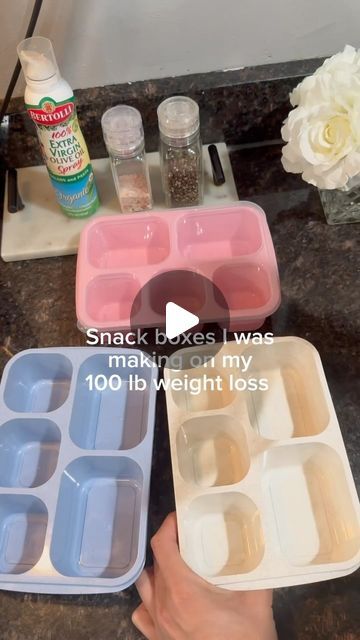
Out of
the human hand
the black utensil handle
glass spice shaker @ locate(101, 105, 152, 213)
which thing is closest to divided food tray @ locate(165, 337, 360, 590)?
the human hand

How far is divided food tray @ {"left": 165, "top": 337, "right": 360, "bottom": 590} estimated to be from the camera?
2.03 feet

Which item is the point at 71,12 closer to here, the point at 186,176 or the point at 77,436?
the point at 186,176

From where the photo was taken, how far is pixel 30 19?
2.36ft

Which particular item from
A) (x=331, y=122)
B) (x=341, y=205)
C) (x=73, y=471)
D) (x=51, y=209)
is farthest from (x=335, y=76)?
(x=73, y=471)

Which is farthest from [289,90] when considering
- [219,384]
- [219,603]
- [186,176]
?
[219,603]

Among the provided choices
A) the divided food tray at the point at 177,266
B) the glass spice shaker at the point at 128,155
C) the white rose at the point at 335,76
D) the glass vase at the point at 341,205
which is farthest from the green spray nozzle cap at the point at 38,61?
the glass vase at the point at 341,205

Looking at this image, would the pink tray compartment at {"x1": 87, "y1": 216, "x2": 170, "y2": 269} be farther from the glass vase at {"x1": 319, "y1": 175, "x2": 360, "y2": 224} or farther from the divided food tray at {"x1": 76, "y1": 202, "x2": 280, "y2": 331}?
the glass vase at {"x1": 319, "y1": 175, "x2": 360, "y2": 224}

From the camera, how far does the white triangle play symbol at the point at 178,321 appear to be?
0.73 metres

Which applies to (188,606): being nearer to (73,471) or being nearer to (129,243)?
(73,471)

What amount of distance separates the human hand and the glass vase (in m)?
0.50

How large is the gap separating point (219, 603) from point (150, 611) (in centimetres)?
8

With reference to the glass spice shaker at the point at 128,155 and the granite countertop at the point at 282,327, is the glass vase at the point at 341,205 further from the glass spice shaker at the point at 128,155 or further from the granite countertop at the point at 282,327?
the glass spice shaker at the point at 128,155

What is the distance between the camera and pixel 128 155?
76cm

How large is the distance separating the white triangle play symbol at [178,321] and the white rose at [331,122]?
25 centimetres
